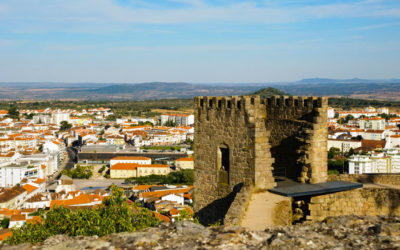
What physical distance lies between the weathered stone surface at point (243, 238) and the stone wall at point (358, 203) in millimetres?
4017

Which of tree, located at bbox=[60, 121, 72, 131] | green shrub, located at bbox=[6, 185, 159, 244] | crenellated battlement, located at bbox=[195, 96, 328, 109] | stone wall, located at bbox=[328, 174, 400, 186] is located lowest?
tree, located at bbox=[60, 121, 72, 131]

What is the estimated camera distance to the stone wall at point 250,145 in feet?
32.0

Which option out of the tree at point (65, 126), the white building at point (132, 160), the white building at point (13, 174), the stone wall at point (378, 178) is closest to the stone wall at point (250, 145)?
the stone wall at point (378, 178)

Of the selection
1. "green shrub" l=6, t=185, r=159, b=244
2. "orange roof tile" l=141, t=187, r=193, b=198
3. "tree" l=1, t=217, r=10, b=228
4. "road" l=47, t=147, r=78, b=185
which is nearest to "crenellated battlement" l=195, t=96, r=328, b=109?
"green shrub" l=6, t=185, r=159, b=244

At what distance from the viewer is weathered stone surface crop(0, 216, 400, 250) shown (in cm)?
504

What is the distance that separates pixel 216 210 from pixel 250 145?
6.19 feet

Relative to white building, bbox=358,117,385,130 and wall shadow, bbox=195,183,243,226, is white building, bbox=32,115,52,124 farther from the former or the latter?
wall shadow, bbox=195,183,243,226

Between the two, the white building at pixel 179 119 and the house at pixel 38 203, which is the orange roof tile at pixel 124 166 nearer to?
the house at pixel 38 203

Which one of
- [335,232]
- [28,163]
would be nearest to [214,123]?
[335,232]

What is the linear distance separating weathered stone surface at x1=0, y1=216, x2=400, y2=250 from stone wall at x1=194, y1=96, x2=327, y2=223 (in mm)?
3622

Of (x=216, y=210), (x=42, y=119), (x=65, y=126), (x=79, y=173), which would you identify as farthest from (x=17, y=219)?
A: (x=42, y=119)

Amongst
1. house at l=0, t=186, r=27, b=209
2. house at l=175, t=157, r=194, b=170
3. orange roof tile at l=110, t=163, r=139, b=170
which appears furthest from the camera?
house at l=175, t=157, r=194, b=170

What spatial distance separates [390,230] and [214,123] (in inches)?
228

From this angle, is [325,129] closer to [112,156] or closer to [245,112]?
[245,112]
